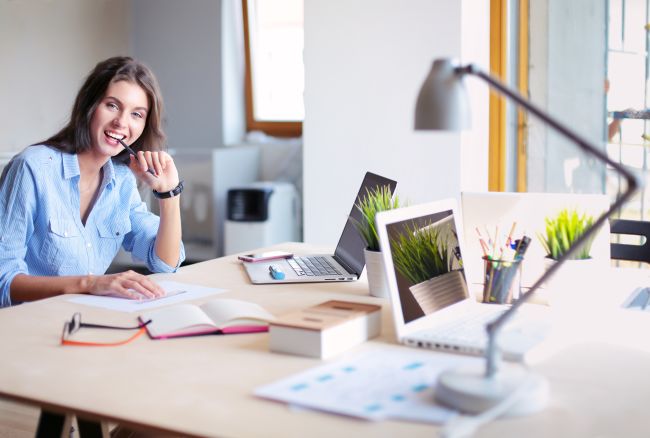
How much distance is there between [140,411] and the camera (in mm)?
1197

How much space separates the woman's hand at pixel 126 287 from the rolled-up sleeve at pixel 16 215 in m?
0.30

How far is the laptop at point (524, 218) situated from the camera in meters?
1.94

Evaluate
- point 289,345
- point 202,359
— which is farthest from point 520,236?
point 202,359

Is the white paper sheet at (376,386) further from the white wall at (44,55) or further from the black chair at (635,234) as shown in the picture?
the white wall at (44,55)

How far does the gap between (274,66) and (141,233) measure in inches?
163

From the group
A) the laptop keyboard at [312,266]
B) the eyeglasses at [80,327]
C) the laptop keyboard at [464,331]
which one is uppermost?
the laptop keyboard at [312,266]

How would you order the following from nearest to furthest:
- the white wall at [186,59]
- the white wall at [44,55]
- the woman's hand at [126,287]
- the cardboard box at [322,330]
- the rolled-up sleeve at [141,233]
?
1. the cardboard box at [322,330]
2. the woman's hand at [126,287]
3. the rolled-up sleeve at [141,233]
4. the white wall at [44,55]
5. the white wall at [186,59]

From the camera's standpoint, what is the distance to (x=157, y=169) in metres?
2.47

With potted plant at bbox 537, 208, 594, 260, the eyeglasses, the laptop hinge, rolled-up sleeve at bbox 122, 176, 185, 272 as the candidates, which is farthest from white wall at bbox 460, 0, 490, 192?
the eyeglasses

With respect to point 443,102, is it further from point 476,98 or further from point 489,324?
point 476,98

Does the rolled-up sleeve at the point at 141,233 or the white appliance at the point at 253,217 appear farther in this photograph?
the white appliance at the point at 253,217

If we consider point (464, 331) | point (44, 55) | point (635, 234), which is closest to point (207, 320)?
point (464, 331)

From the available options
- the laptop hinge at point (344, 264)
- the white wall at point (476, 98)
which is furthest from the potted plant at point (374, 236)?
the white wall at point (476, 98)

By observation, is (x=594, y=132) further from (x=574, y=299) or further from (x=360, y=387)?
(x=360, y=387)
